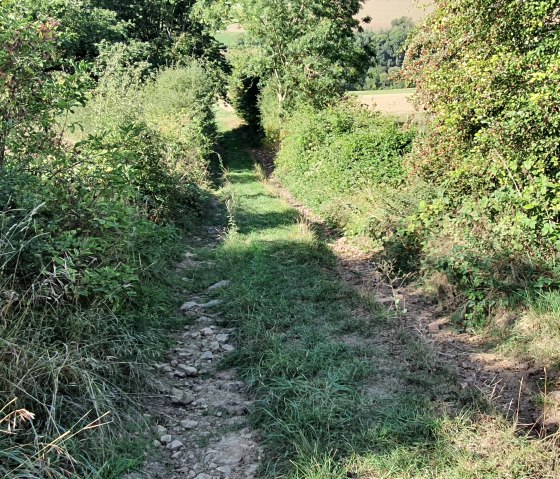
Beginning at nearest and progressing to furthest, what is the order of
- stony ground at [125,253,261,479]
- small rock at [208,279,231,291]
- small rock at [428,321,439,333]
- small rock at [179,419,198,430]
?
stony ground at [125,253,261,479], small rock at [179,419,198,430], small rock at [428,321,439,333], small rock at [208,279,231,291]

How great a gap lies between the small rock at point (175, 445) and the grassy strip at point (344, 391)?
591mm

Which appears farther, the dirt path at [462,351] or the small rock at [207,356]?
the small rock at [207,356]

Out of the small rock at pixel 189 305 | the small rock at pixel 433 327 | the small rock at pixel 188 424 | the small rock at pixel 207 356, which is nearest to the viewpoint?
the small rock at pixel 188 424

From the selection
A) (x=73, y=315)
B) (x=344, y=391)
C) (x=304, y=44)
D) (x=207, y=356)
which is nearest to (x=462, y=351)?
(x=344, y=391)

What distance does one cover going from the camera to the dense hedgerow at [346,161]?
10078 millimetres

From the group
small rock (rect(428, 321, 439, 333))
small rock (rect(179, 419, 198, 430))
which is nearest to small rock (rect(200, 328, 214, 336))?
small rock (rect(179, 419, 198, 430))

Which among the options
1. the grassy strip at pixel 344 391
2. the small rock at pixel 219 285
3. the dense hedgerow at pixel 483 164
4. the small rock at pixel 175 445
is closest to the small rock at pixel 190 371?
the grassy strip at pixel 344 391

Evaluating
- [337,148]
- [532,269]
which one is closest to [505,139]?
[532,269]

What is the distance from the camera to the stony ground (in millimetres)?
3406

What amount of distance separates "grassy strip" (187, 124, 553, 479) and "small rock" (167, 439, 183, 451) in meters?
0.59

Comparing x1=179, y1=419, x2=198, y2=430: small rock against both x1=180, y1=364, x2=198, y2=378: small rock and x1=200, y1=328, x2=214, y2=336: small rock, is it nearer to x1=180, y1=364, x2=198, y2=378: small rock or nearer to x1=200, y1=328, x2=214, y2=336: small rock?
x1=180, y1=364, x2=198, y2=378: small rock

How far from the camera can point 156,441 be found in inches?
143

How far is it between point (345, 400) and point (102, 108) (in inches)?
308

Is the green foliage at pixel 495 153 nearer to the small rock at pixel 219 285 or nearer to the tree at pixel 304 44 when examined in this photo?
the small rock at pixel 219 285
